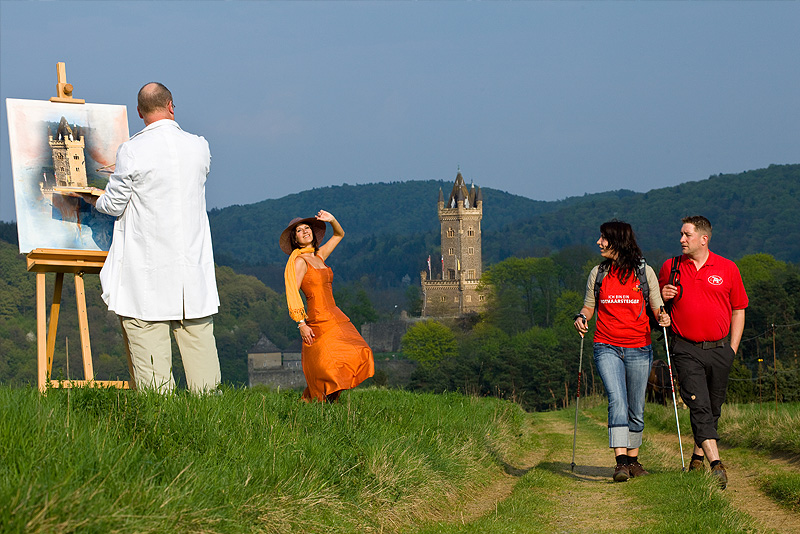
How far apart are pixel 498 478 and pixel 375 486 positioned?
2.97 meters

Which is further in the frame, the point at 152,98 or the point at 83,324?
the point at 83,324

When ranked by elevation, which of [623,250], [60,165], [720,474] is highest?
[60,165]

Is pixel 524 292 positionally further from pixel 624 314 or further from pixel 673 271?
pixel 624 314

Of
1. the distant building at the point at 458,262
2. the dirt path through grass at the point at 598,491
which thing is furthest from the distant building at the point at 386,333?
A: the dirt path through grass at the point at 598,491

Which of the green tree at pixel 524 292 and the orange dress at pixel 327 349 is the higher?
the orange dress at pixel 327 349

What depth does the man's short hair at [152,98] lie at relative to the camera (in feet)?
21.9

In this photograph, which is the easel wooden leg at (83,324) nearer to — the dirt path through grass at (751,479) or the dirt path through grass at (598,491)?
the dirt path through grass at (598,491)

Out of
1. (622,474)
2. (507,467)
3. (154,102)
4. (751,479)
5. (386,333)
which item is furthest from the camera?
(386,333)

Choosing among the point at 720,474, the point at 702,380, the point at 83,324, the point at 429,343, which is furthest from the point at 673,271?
the point at 429,343

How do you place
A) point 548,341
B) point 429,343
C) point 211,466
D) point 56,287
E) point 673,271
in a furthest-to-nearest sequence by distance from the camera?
point 429,343
point 548,341
point 56,287
point 673,271
point 211,466

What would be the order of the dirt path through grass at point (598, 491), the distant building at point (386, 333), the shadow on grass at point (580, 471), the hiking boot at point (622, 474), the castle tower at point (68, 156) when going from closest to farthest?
the dirt path through grass at point (598, 491)
the hiking boot at point (622, 474)
the shadow on grass at point (580, 471)
the castle tower at point (68, 156)
the distant building at point (386, 333)

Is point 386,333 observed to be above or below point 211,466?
below

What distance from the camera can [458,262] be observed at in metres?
171

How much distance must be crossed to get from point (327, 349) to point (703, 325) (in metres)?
3.19
